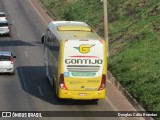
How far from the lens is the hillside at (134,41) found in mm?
30547

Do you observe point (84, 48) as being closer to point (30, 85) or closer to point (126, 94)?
point (126, 94)

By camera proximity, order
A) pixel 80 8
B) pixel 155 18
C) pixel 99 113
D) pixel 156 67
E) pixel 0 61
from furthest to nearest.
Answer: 1. pixel 80 8
2. pixel 155 18
3. pixel 0 61
4. pixel 156 67
5. pixel 99 113

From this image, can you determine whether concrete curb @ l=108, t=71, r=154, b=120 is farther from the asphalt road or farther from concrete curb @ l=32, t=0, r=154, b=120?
the asphalt road

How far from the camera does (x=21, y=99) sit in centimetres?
2989

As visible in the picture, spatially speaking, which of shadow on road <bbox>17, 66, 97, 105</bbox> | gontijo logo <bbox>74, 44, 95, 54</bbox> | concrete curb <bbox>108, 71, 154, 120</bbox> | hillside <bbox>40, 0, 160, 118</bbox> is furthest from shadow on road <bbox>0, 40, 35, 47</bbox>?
gontijo logo <bbox>74, 44, 95, 54</bbox>

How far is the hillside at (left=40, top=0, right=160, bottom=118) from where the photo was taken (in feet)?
100

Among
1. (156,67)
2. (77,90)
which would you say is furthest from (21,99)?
(156,67)

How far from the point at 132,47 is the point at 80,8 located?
29328mm

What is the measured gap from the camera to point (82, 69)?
2808cm

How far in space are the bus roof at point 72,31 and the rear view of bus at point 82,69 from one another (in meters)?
0.83

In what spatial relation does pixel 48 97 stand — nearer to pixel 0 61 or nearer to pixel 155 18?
pixel 0 61

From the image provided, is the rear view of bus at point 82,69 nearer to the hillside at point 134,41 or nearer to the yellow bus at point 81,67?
the yellow bus at point 81,67

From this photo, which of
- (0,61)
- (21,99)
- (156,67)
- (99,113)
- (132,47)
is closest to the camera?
(99,113)

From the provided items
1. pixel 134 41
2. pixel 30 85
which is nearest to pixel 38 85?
pixel 30 85
